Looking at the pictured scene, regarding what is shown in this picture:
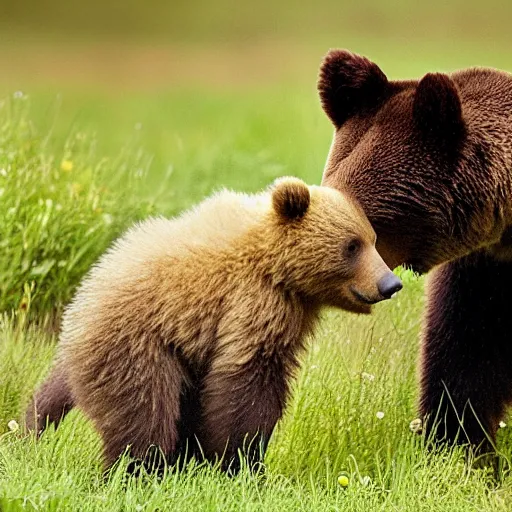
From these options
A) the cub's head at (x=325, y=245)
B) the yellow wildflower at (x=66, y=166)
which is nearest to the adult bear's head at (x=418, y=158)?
the cub's head at (x=325, y=245)

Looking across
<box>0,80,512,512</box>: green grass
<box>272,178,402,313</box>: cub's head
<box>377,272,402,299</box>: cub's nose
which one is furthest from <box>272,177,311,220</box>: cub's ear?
<box>0,80,512,512</box>: green grass

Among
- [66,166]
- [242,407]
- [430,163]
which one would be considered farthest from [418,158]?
[66,166]

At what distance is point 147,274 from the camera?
14.0ft

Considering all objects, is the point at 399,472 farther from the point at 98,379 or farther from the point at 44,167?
the point at 44,167

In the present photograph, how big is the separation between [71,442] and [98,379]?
472 millimetres

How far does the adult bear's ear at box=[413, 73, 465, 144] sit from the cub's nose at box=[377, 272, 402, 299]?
2.05 feet

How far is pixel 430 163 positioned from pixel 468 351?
1.02 meters

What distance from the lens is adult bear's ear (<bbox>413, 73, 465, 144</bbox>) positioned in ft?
14.2

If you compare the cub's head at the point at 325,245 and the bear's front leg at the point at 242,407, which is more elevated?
the cub's head at the point at 325,245

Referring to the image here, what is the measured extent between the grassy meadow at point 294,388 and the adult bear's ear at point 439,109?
2.83 ft

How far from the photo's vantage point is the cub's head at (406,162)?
4.43 meters

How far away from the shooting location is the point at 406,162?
444cm

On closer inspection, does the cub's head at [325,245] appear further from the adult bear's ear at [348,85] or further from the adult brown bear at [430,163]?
the adult bear's ear at [348,85]

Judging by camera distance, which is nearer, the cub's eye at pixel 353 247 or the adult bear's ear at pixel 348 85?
the cub's eye at pixel 353 247
